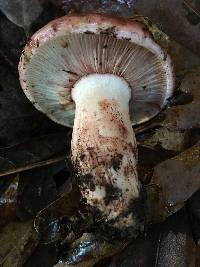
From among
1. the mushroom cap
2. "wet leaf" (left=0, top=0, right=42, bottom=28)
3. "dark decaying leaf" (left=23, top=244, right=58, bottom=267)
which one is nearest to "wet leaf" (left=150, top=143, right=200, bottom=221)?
the mushroom cap

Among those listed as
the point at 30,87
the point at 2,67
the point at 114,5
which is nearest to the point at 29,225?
the point at 30,87

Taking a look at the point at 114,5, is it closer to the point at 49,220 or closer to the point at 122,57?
the point at 122,57

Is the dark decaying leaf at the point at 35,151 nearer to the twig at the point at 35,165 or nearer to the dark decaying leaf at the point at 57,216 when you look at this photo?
the twig at the point at 35,165

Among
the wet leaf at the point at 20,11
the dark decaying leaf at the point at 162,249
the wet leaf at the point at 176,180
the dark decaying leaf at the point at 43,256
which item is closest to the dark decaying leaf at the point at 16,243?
the dark decaying leaf at the point at 43,256

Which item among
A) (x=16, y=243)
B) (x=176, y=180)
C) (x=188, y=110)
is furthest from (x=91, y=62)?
(x=16, y=243)

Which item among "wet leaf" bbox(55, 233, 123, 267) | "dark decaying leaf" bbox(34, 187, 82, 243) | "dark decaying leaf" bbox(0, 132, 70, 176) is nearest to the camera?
"wet leaf" bbox(55, 233, 123, 267)

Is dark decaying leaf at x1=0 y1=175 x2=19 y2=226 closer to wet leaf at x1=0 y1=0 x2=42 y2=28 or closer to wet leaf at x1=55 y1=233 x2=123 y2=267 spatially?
wet leaf at x1=55 y1=233 x2=123 y2=267

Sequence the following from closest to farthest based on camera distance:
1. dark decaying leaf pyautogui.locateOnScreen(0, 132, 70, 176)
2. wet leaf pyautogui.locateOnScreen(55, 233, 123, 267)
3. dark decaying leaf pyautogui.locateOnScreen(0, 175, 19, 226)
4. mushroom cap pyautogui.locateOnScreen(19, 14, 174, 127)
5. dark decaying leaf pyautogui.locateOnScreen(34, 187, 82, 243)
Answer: mushroom cap pyautogui.locateOnScreen(19, 14, 174, 127)
wet leaf pyautogui.locateOnScreen(55, 233, 123, 267)
dark decaying leaf pyautogui.locateOnScreen(34, 187, 82, 243)
dark decaying leaf pyautogui.locateOnScreen(0, 175, 19, 226)
dark decaying leaf pyautogui.locateOnScreen(0, 132, 70, 176)

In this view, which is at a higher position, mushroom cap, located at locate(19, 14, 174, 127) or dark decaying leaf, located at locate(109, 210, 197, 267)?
mushroom cap, located at locate(19, 14, 174, 127)
